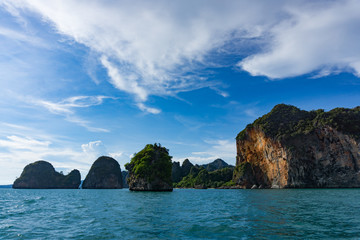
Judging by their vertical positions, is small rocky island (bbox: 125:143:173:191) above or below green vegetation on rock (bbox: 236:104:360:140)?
below

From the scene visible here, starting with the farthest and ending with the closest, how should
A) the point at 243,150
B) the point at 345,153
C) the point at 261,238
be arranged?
the point at 243,150 < the point at 345,153 < the point at 261,238

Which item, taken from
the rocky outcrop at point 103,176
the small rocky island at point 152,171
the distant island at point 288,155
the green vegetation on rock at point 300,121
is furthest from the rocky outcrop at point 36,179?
the green vegetation on rock at point 300,121

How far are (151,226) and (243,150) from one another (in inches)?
5072

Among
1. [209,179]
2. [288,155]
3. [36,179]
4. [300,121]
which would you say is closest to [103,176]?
[36,179]

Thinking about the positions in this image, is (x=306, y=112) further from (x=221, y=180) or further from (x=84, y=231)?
(x=84, y=231)

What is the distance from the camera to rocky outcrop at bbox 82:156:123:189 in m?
190

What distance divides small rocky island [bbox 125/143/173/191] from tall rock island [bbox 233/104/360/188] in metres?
57.7

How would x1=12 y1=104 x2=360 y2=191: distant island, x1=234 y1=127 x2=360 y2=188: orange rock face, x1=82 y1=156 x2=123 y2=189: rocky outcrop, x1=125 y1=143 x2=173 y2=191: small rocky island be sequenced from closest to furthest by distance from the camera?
x1=125 y1=143 x2=173 y2=191: small rocky island < x1=12 y1=104 x2=360 y2=191: distant island < x1=234 y1=127 x2=360 y2=188: orange rock face < x1=82 y1=156 x2=123 y2=189: rocky outcrop

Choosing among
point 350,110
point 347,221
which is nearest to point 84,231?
point 347,221

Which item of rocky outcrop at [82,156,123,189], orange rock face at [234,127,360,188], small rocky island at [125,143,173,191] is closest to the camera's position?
small rocky island at [125,143,173,191]

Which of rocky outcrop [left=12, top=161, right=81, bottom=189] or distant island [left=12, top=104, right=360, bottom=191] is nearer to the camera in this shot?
distant island [left=12, top=104, right=360, bottom=191]

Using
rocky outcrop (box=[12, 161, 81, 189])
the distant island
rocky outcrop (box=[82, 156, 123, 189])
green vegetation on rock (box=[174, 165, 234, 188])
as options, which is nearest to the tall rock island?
the distant island

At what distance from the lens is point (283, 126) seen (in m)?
114

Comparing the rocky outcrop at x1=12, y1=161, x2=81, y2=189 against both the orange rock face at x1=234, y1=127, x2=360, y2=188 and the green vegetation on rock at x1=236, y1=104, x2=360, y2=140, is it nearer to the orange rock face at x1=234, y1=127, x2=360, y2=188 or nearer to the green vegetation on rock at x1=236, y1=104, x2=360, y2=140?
the orange rock face at x1=234, y1=127, x2=360, y2=188
